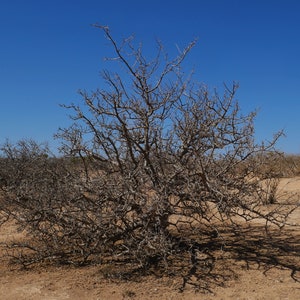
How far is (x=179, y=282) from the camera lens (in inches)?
192

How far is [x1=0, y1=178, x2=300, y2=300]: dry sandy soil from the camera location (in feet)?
15.0

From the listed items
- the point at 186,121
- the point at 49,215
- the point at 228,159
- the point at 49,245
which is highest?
the point at 186,121

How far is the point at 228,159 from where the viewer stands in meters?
5.82

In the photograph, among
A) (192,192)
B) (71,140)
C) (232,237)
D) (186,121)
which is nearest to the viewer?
(192,192)

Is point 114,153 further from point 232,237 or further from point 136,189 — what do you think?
point 232,237

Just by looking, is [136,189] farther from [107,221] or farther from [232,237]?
[232,237]

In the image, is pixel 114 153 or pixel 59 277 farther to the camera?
pixel 114 153

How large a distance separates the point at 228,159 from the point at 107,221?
174cm

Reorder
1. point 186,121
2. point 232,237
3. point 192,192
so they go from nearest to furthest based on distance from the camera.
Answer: point 192,192 < point 186,121 < point 232,237

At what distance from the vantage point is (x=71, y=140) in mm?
6004

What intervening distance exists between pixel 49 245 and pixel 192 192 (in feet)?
7.23

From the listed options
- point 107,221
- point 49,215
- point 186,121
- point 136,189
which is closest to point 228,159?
point 186,121

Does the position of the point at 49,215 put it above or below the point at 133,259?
above

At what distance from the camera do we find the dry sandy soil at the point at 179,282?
4582 mm
